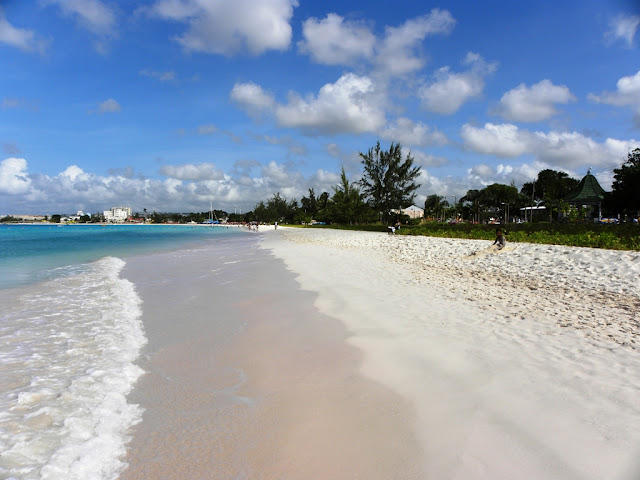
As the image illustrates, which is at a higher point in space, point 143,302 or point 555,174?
point 555,174

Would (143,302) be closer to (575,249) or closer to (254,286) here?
(254,286)

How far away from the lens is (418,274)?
12180 millimetres

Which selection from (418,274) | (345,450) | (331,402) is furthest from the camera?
(418,274)

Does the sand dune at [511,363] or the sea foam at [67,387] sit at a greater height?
the sand dune at [511,363]

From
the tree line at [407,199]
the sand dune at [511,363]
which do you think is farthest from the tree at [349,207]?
the sand dune at [511,363]

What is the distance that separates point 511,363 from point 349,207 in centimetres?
5799

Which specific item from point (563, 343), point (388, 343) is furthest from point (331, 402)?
point (563, 343)

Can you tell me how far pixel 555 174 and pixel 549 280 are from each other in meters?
108

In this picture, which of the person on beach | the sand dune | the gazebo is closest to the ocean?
the sand dune

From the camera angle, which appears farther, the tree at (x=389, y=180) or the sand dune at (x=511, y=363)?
the tree at (x=389, y=180)

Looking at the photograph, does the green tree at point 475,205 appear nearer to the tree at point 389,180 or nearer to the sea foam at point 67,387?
the tree at point 389,180

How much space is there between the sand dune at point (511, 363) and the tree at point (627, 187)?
4031 centimetres

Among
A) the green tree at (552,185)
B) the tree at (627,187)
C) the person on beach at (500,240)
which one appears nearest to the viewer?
the person on beach at (500,240)

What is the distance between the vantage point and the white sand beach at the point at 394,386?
292 centimetres
